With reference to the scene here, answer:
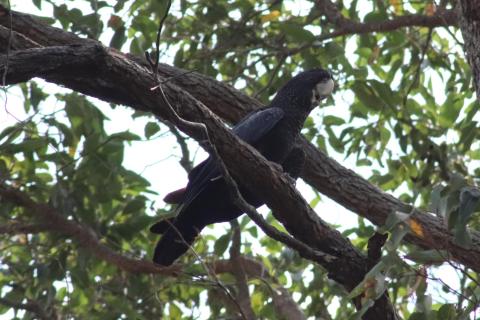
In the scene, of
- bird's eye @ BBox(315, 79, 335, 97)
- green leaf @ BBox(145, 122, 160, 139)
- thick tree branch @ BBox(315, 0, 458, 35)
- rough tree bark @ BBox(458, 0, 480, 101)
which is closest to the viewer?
rough tree bark @ BBox(458, 0, 480, 101)

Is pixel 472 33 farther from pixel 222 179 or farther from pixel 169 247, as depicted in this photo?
pixel 169 247

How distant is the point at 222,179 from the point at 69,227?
4.11ft

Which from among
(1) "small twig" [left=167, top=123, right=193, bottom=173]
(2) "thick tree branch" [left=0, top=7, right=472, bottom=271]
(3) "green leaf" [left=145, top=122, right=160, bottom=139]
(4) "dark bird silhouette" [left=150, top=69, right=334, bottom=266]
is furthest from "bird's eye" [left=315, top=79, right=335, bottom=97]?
(1) "small twig" [left=167, top=123, right=193, bottom=173]

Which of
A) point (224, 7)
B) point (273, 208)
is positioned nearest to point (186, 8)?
point (224, 7)

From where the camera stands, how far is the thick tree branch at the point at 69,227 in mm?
4430

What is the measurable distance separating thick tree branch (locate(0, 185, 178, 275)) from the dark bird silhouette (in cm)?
73

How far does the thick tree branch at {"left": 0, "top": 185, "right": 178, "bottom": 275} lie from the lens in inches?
174

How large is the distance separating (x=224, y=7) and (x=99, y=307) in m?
2.04

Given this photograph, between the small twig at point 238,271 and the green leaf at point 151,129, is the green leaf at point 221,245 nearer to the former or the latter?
the small twig at point 238,271

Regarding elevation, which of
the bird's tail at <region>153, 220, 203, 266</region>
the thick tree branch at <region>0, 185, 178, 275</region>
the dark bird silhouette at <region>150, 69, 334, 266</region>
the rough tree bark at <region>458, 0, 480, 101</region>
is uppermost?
the thick tree branch at <region>0, 185, 178, 275</region>

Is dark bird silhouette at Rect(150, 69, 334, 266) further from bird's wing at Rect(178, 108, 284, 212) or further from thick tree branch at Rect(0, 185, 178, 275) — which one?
thick tree branch at Rect(0, 185, 178, 275)

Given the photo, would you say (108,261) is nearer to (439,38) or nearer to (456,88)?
(456,88)

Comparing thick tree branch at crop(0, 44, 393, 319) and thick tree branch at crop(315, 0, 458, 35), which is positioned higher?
thick tree branch at crop(315, 0, 458, 35)

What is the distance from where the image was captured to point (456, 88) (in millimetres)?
5035
